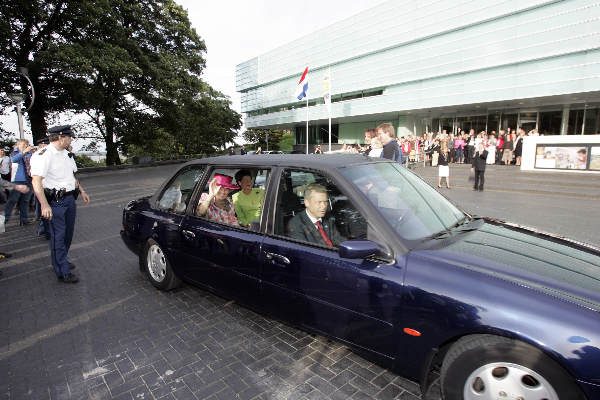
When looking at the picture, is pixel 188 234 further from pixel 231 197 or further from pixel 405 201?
pixel 405 201

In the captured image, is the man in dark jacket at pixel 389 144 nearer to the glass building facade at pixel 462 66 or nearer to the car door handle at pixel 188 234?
the car door handle at pixel 188 234

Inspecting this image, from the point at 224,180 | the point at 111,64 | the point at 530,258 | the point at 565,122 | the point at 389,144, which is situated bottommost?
the point at 530,258

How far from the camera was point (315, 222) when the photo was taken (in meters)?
2.70

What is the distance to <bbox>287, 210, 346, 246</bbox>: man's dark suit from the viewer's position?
8.36ft

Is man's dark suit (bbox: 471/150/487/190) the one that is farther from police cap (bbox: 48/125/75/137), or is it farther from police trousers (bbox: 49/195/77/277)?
police trousers (bbox: 49/195/77/277)

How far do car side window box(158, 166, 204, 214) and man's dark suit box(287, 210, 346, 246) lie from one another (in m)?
1.41

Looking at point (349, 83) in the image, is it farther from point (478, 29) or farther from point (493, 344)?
point (493, 344)

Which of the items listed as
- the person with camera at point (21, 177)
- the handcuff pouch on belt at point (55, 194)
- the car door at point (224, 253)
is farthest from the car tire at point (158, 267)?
the person with camera at point (21, 177)

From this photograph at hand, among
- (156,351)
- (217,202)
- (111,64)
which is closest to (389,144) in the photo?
(217,202)

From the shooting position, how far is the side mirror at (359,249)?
6.75ft

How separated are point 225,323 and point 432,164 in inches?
764

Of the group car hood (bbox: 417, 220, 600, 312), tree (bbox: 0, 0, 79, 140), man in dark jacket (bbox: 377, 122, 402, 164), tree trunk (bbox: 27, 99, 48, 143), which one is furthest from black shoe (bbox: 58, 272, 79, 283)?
tree trunk (bbox: 27, 99, 48, 143)

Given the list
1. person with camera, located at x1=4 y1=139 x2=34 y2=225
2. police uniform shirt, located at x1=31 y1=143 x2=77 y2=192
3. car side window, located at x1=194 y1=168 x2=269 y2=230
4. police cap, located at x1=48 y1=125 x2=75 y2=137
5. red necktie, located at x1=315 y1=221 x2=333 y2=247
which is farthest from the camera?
person with camera, located at x1=4 y1=139 x2=34 y2=225

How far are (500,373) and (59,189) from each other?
497 centimetres
